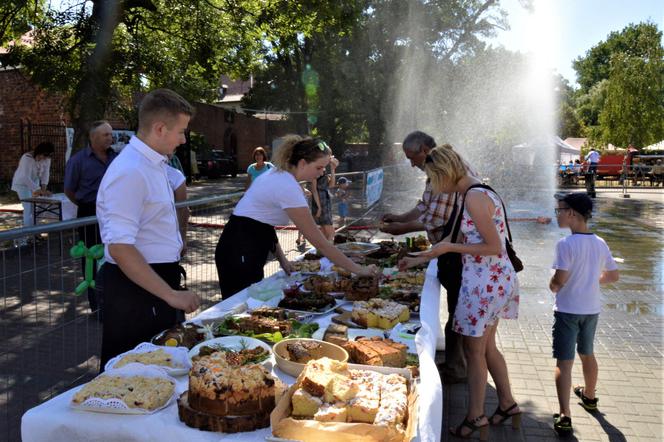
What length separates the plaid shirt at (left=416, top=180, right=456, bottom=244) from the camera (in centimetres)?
469

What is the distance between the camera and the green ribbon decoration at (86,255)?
161 inches

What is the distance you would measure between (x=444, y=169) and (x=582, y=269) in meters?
1.40

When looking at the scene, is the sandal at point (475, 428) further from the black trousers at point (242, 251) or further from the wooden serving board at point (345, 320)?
the black trousers at point (242, 251)

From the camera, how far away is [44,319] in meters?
4.66

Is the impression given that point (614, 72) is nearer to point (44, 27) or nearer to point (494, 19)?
point (494, 19)

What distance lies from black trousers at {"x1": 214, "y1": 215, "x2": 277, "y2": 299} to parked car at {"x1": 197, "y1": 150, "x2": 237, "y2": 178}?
2940 centimetres

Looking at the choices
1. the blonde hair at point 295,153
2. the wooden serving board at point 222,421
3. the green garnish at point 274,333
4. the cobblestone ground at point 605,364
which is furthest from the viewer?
the cobblestone ground at point 605,364

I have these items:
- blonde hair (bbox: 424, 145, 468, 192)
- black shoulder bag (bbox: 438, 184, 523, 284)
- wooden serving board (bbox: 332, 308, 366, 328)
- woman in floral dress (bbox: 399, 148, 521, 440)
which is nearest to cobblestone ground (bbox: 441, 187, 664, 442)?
woman in floral dress (bbox: 399, 148, 521, 440)

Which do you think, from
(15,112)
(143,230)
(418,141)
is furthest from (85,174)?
(15,112)

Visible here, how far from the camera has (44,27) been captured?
1469cm

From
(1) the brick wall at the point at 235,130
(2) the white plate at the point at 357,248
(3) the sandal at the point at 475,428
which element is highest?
(1) the brick wall at the point at 235,130

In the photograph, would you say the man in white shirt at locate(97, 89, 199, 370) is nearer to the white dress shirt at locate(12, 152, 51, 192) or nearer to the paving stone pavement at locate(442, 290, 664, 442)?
the paving stone pavement at locate(442, 290, 664, 442)

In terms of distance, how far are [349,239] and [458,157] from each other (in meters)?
3.05

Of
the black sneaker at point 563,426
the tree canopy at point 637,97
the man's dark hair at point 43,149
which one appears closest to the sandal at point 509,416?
the black sneaker at point 563,426
